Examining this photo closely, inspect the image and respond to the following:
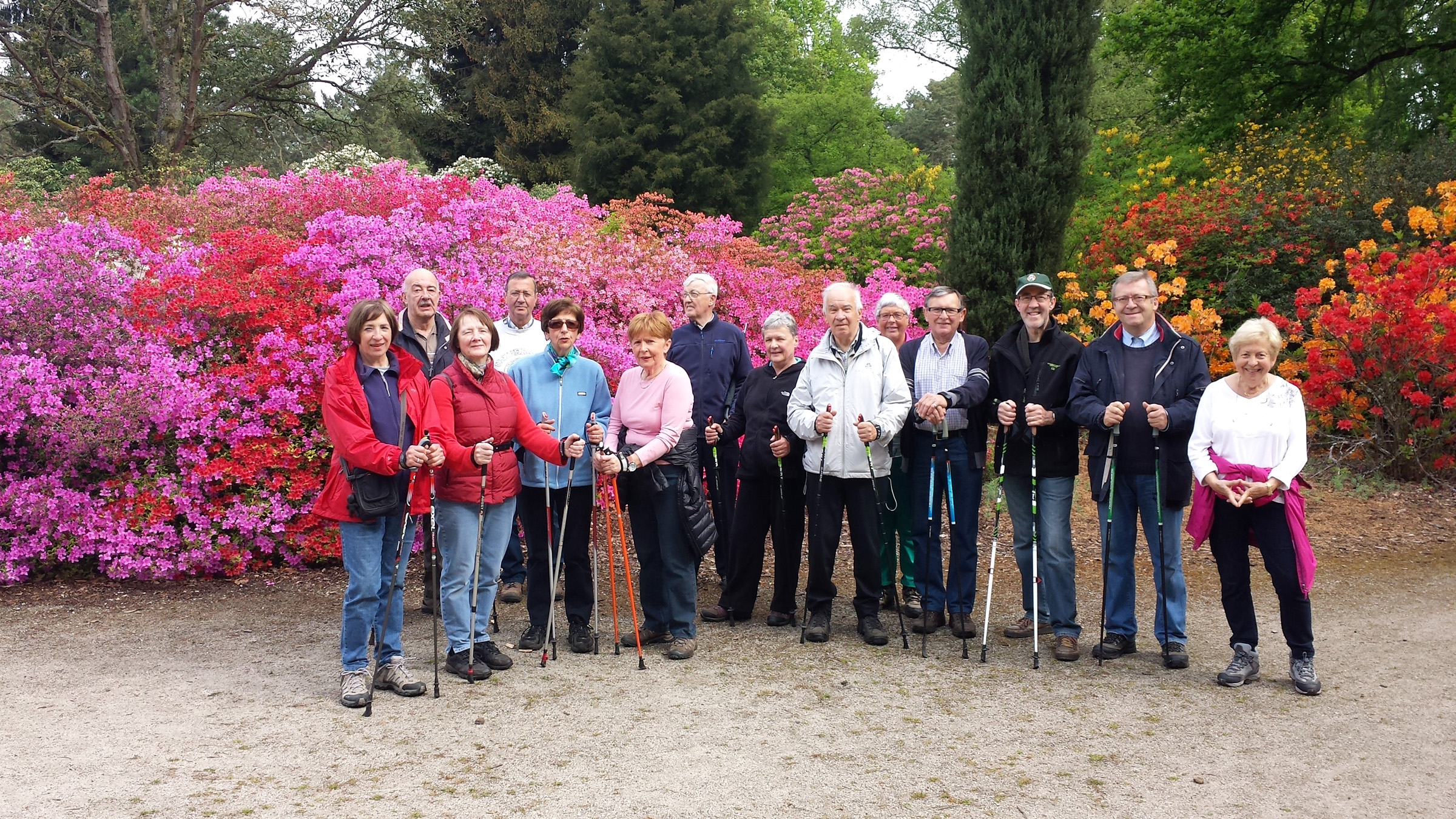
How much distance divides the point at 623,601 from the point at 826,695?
2.04 metres

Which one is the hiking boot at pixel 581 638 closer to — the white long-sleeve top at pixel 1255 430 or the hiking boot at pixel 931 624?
the hiking boot at pixel 931 624

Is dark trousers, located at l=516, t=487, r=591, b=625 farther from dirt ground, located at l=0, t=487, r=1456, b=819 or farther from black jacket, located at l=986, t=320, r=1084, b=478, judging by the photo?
black jacket, located at l=986, t=320, r=1084, b=478

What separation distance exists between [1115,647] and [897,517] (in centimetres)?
141

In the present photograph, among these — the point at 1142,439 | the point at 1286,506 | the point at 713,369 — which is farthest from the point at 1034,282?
the point at 713,369

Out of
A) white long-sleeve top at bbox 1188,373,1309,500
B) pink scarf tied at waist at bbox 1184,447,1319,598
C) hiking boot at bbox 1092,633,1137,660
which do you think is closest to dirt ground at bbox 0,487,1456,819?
hiking boot at bbox 1092,633,1137,660

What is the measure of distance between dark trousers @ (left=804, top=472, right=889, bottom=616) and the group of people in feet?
0.05

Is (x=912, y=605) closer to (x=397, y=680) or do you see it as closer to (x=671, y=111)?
(x=397, y=680)

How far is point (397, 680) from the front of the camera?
4633 millimetres

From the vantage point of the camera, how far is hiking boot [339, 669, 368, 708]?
4.45 m

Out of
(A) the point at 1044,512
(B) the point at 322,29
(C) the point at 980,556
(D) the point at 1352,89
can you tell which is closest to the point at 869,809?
(A) the point at 1044,512

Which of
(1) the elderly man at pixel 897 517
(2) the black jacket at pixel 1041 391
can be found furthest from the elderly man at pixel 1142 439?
(1) the elderly man at pixel 897 517

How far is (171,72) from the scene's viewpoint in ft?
62.2

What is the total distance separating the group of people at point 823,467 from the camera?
461cm

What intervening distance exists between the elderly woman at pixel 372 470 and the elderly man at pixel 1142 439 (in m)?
3.20
